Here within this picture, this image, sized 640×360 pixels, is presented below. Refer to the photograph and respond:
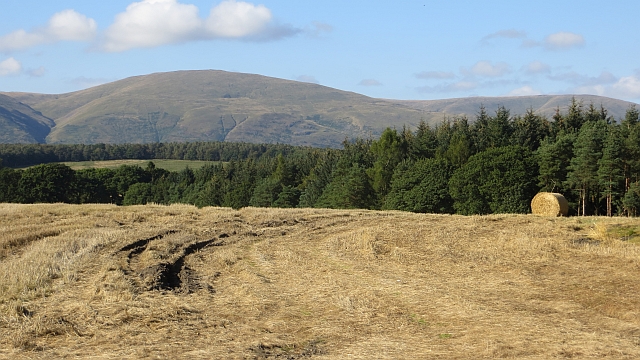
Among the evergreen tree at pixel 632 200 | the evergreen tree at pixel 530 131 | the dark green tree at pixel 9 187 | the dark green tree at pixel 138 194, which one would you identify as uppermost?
the evergreen tree at pixel 530 131

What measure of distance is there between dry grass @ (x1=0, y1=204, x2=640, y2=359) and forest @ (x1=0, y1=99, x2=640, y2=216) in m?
42.5

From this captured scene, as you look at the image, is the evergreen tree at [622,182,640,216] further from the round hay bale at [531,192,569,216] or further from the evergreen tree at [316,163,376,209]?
the evergreen tree at [316,163,376,209]

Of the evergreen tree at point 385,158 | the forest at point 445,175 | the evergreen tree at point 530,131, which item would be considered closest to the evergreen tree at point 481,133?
the forest at point 445,175

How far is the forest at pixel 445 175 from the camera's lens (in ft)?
214

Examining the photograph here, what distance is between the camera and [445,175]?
3066 inches

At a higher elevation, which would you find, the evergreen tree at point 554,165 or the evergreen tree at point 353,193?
the evergreen tree at point 554,165

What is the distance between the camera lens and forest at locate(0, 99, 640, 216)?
Answer: 65.4 m

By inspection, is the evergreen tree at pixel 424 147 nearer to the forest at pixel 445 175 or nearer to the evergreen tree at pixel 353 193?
the forest at pixel 445 175

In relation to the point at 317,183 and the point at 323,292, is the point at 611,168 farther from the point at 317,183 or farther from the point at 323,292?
the point at 323,292

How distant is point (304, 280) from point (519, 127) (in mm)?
77727

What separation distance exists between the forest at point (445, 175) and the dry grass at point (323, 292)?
42506mm

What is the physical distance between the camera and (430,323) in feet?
40.2

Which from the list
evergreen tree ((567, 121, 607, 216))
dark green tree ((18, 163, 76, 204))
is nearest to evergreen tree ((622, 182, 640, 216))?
evergreen tree ((567, 121, 607, 216))

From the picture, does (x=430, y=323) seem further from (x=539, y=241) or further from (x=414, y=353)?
(x=539, y=241)
